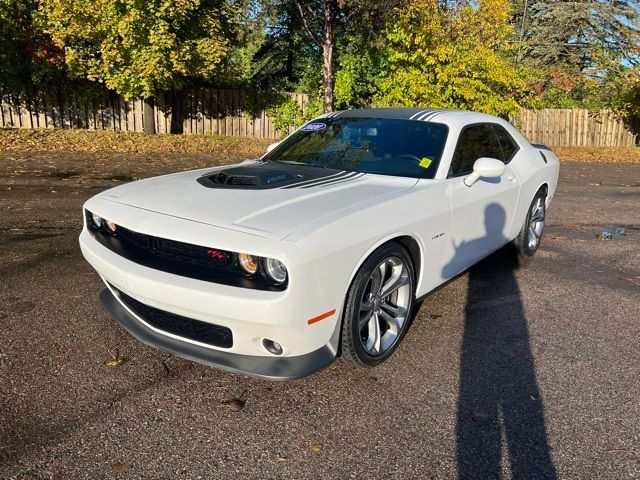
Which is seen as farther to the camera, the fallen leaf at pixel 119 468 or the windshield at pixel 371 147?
the windshield at pixel 371 147

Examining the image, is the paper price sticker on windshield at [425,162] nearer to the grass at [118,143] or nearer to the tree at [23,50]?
the grass at [118,143]

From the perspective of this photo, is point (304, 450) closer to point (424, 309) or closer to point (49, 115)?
point (424, 309)

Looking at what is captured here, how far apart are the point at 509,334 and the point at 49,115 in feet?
55.4

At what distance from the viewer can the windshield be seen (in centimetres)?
400

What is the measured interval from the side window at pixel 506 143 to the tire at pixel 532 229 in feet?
1.99

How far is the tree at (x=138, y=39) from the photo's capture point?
13.6 metres

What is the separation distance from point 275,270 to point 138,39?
13185 millimetres

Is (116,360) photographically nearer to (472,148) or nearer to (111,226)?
(111,226)

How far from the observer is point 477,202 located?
13.5 ft

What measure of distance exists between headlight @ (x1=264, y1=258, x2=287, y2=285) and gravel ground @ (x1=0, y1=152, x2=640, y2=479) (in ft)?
2.44

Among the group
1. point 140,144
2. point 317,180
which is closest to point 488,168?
point 317,180

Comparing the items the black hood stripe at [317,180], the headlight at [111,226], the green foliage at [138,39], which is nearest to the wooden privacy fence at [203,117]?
the green foliage at [138,39]

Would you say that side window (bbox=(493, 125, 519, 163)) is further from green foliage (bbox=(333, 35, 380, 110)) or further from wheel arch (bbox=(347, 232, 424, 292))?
green foliage (bbox=(333, 35, 380, 110))

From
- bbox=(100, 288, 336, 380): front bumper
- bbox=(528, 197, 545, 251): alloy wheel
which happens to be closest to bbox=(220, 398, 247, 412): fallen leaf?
bbox=(100, 288, 336, 380): front bumper
